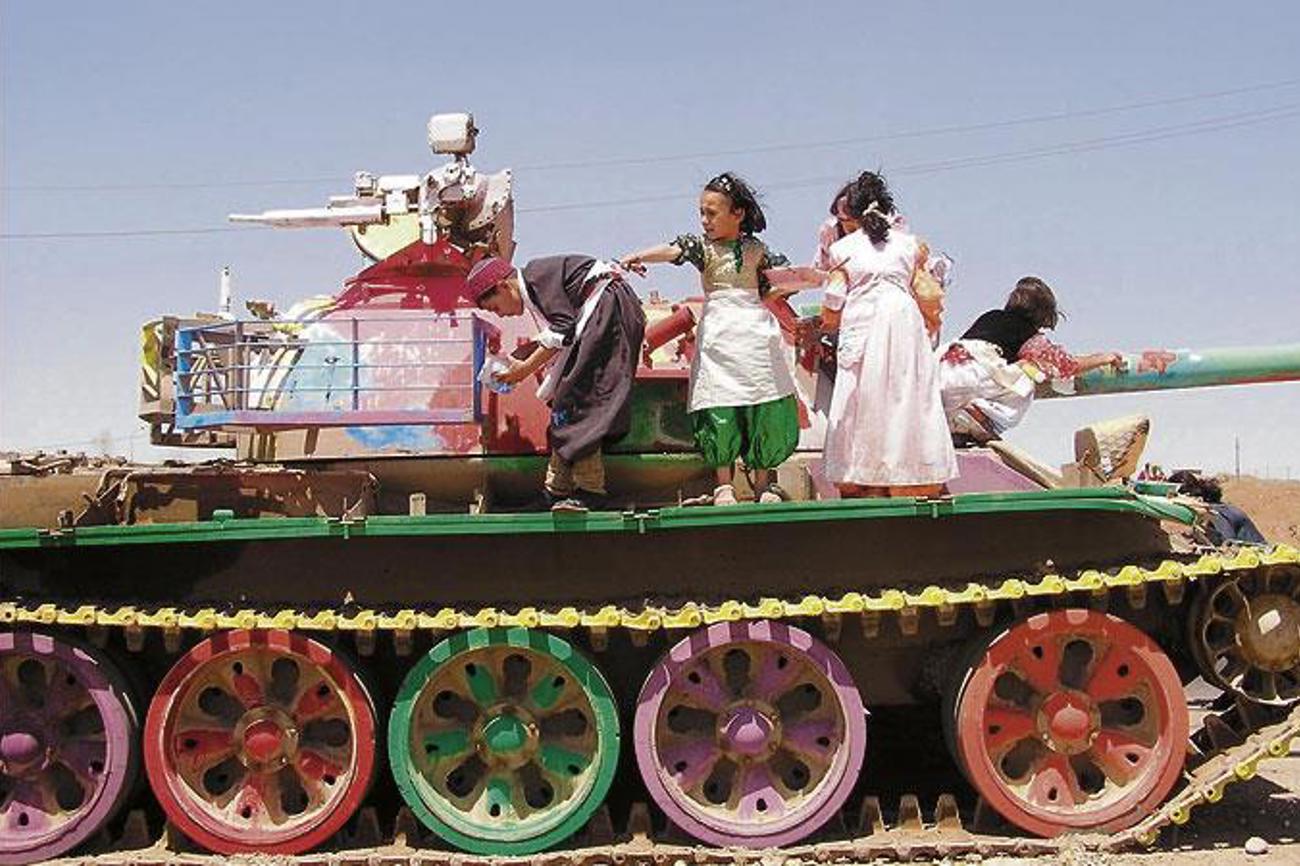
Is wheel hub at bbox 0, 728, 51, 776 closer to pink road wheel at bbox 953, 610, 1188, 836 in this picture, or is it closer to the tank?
the tank

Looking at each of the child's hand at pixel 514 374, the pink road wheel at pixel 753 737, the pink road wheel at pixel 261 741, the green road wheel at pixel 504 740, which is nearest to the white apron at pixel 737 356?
the child's hand at pixel 514 374

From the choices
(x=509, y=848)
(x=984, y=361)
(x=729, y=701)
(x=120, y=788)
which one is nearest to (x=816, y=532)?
(x=729, y=701)

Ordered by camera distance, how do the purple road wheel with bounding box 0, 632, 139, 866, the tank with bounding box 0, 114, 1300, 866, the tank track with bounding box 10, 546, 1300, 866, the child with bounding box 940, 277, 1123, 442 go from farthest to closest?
the child with bounding box 940, 277, 1123, 442, the purple road wheel with bounding box 0, 632, 139, 866, the tank with bounding box 0, 114, 1300, 866, the tank track with bounding box 10, 546, 1300, 866

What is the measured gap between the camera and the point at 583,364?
28.4 feet

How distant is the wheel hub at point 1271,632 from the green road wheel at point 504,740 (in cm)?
378

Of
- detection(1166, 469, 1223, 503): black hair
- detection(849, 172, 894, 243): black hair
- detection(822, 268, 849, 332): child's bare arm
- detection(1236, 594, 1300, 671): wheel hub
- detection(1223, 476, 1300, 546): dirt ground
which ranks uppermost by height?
detection(849, 172, 894, 243): black hair

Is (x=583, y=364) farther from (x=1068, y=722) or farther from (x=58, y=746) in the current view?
(x=58, y=746)

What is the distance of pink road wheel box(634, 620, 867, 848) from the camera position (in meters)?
8.51

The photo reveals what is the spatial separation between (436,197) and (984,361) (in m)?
3.95

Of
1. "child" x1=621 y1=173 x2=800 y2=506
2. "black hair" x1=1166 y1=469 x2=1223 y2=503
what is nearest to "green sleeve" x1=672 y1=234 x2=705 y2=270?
"child" x1=621 y1=173 x2=800 y2=506

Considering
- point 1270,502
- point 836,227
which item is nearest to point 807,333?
point 836,227

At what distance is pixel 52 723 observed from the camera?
888 centimetres

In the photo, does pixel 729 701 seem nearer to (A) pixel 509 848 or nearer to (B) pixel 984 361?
(A) pixel 509 848

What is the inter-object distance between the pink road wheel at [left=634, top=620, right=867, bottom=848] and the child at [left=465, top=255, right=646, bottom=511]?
3.93ft
